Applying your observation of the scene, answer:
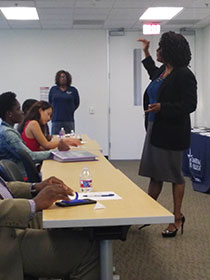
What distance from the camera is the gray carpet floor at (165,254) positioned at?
2.87 metres

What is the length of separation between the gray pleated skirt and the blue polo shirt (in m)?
4.55

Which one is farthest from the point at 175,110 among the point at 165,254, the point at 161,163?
the point at 165,254

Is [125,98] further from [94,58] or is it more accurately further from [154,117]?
[154,117]

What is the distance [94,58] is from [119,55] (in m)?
0.54

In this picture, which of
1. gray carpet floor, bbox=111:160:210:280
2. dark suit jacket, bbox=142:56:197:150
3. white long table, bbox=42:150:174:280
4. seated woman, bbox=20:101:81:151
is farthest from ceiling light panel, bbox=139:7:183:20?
white long table, bbox=42:150:174:280

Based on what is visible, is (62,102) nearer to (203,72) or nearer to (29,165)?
(203,72)

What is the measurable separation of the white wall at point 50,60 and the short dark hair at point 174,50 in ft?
18.9

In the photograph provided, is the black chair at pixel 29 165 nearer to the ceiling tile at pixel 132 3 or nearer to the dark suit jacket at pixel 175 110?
the dark suit jacket at pixel 175 110

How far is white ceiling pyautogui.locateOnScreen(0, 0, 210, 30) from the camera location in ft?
22.0

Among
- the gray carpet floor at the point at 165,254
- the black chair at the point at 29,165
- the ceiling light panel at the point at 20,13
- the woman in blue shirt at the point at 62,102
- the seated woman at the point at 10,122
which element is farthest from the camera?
the woman in blue shirt at the point at 62,102

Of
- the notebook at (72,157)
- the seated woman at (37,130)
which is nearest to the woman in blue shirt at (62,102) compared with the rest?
the seated woman at (37,130)

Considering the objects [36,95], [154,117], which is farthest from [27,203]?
[36,95]

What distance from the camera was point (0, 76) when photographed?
8727mm

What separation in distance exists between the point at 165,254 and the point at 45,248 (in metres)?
1.75
